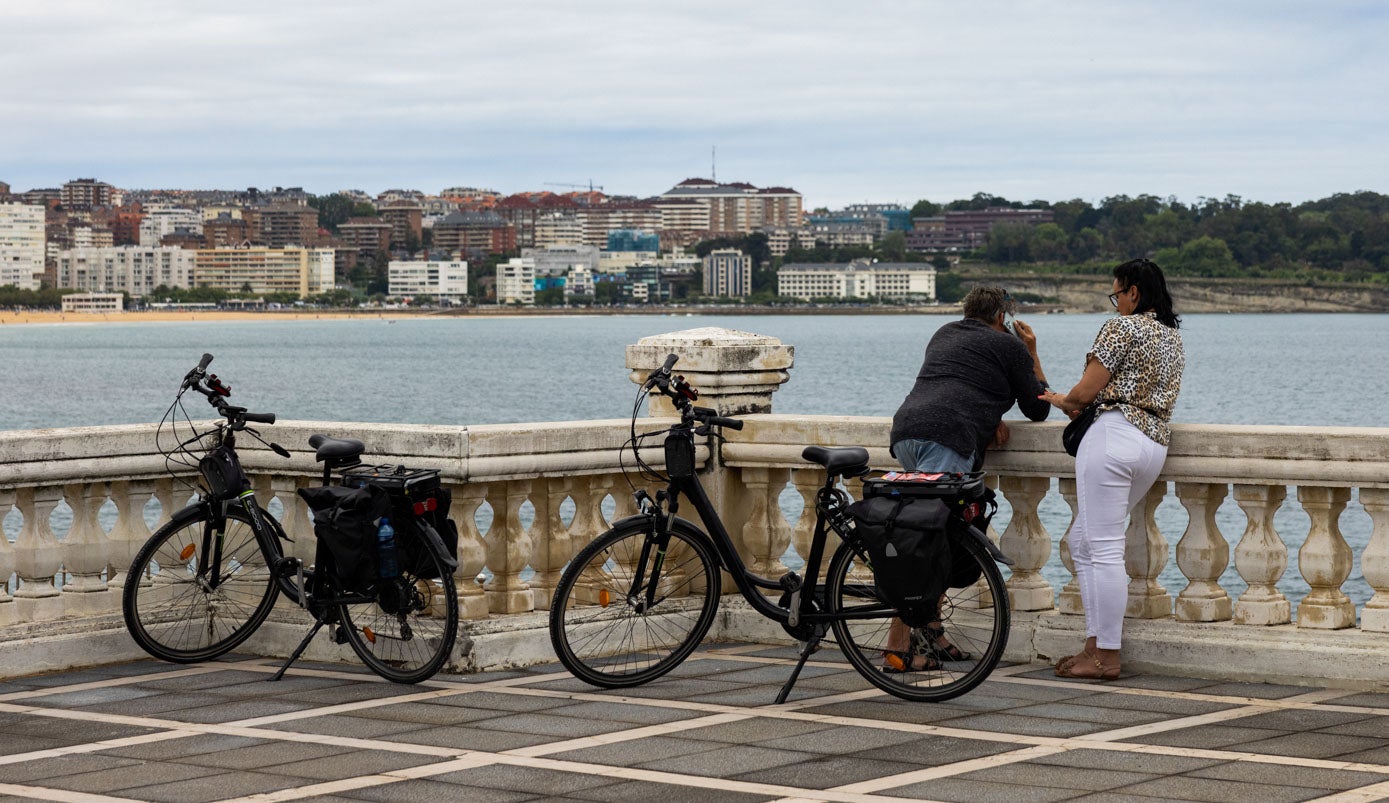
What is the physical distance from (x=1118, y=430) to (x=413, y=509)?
2671 millimetres

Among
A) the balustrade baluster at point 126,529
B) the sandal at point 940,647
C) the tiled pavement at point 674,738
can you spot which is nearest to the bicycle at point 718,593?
the sandal at point 940,647

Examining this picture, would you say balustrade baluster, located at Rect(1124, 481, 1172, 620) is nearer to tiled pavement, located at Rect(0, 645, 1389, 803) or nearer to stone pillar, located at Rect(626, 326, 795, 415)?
tiled pavement, located at Rect(0, 645, 1389, 803)

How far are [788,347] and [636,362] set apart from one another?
2.37 ft

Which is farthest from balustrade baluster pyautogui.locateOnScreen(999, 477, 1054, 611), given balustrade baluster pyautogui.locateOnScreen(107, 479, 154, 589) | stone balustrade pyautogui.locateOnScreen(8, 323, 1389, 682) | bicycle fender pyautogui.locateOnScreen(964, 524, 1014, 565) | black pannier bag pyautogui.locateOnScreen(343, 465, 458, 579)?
balustrade baluster pyautogui.locateOnScreen(107, 479, 154, 589)

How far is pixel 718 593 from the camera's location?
24.6 ft

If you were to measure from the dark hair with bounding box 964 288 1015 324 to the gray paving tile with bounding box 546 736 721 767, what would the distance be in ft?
7.17

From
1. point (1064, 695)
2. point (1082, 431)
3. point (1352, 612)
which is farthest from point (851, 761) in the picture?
point (1352, 612)

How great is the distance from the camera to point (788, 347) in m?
8.86

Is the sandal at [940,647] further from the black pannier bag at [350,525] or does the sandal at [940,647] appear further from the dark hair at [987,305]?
the black pannier bag at [350,525]

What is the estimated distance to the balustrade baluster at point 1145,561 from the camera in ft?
25.3

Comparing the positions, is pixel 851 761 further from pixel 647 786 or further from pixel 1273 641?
pixel 1273 641

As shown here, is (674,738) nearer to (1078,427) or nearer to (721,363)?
(1078,427)

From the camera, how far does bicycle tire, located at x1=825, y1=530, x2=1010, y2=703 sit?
6.98 meters

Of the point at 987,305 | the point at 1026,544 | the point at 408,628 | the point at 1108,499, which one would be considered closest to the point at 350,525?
the point at 408,628
